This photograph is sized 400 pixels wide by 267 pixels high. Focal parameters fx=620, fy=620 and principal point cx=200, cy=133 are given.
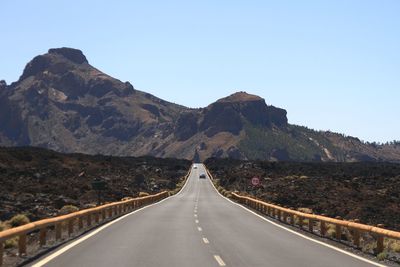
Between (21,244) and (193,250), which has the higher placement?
(21,244)

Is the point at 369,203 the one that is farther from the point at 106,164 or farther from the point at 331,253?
the point at 106,164

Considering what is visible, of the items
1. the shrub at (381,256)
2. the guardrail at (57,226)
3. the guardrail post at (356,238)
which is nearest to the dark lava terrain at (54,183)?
the guardrail at (57,226)

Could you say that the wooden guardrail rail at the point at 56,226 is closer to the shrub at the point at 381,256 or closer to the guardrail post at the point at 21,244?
the guardrail post at the point at 21,244

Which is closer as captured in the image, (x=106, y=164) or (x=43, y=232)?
(x=43, y=232)

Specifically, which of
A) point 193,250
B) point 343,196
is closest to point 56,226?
point 193,250

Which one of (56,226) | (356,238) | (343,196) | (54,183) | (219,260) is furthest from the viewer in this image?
(343,196)

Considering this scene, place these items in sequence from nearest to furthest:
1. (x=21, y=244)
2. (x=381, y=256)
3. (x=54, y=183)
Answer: (x=21, y=244) → (x=381, y=256) → (x=54, y=183)

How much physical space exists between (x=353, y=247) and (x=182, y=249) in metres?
5.49

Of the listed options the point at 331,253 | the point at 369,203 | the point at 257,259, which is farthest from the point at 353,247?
the point at 369,203

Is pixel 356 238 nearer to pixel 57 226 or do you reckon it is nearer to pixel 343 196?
pixel 57 226

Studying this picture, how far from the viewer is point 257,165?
139 m

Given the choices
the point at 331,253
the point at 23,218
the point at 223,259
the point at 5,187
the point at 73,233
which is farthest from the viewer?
the point at 5,187

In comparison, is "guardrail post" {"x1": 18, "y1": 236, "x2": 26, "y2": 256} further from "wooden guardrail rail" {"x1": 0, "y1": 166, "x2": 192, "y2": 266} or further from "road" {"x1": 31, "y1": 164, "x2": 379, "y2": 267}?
"road" {"x1": 31, "y1": 164, "x2": 379, "y2": 267}

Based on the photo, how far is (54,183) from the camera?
211ft
